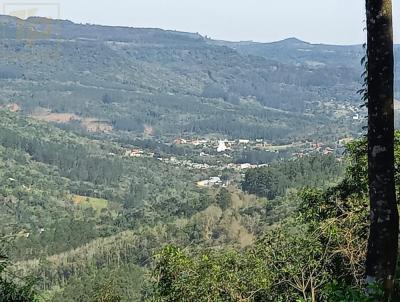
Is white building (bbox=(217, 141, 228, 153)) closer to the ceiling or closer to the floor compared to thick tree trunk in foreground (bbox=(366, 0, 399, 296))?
closer to the floor

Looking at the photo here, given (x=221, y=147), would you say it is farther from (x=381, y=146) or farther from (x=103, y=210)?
(x=381, y=146)

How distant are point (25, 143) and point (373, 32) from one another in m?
132

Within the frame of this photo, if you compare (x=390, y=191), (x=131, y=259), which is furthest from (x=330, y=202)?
(x=131, y=259)

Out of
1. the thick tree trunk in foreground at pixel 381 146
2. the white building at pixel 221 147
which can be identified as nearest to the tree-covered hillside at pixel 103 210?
the thick tree trunk in foreground at pixel 381 146

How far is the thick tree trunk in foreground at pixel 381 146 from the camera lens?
463cm

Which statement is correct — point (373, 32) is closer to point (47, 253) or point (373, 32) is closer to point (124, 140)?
point (47, 253)

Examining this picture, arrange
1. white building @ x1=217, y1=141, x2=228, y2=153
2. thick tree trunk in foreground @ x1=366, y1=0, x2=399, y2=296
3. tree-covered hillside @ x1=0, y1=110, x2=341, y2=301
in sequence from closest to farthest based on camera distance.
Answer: thick tree trunk in foreground @ x1=366, y1=0, x2=399, y2=296 < tree-covered hillside @ x1=0, y1=110, x2=341, y2=301 < white building @ x1=217, y1=141, x2=228, y2=153

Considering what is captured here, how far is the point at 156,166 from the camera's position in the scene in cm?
13788

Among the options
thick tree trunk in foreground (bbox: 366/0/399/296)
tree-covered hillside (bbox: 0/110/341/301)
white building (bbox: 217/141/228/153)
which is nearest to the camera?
thick tree trunk in foreground (bbox: 366/0/399/296)

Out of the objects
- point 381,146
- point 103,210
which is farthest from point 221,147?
point 381,146

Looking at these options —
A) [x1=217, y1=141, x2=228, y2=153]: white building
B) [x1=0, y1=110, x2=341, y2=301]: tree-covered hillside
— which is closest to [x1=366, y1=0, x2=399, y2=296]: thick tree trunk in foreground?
[x1=0, y1=110, x2=341, y2=301]: tree-covered hillside

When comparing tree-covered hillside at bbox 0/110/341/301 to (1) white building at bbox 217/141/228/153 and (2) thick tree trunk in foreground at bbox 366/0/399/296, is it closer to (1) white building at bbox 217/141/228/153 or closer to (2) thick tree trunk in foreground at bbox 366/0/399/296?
(2) thick tree trunk in foreground at bbox 366/0/399/296

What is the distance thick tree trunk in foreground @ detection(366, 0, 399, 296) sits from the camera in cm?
463

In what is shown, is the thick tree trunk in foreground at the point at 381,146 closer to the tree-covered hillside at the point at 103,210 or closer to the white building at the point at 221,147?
the tree-covered hillside at the point at 103,210
